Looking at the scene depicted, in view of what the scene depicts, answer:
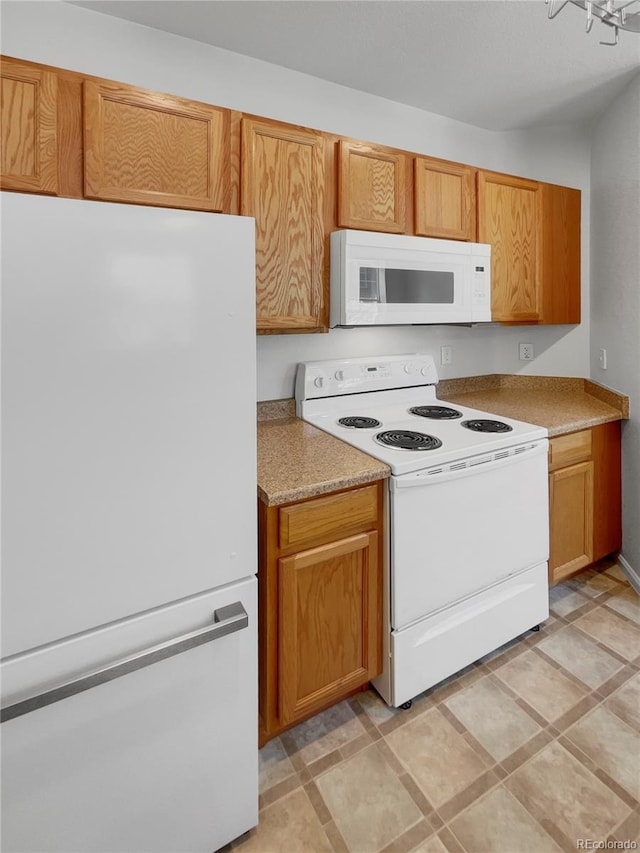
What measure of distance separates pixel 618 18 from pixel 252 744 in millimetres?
1987

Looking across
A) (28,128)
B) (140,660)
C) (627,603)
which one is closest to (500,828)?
(140,660)

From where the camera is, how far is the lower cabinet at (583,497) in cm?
211

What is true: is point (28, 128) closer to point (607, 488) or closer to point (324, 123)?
point (324, 123)

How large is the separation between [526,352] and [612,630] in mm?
1650

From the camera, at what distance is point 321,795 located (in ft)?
4.42

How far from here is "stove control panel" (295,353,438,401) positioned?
212 cm

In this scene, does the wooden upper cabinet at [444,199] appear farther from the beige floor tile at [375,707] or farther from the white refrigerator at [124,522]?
the beige floor tile at [375,707]

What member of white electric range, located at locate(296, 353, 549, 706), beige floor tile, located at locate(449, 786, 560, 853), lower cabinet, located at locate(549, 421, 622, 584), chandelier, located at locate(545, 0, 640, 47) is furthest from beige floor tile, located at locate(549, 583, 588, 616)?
chandelier, located at locate(545, 0, 640, 47)

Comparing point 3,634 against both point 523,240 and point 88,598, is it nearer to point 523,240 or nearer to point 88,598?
point 88,598

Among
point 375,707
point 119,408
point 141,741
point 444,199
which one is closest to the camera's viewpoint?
point 119,408

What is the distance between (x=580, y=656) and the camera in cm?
188

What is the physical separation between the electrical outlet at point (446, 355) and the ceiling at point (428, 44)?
1.26m

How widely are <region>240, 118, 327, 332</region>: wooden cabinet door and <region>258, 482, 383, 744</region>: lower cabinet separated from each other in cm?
76

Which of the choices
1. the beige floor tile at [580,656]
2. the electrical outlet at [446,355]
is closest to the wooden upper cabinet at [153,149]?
the electrical outlet at [446,355]
